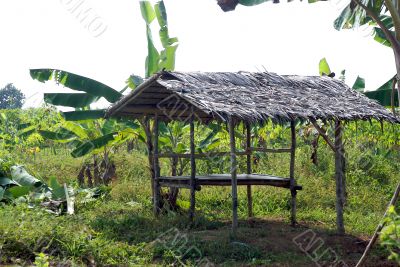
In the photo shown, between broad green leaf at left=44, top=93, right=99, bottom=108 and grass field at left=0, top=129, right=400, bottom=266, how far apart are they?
5.72ft

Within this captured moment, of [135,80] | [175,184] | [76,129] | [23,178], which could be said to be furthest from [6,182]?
[175,184]

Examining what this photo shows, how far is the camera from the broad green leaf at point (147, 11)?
10.9 metres

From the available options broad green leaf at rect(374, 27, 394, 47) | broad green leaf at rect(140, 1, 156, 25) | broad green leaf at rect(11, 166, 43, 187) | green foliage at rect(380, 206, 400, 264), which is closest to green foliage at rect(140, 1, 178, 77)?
Result: broad green leaf at rect(140, 1, 156, 25)

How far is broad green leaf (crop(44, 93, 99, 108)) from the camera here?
1020 cm

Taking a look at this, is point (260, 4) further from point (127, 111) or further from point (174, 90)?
point (127, 111)

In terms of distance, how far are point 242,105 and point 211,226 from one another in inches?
82.6

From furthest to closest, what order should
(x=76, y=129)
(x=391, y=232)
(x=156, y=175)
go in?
(x=76, y=129) → (x=156, y=175) → (x=391, y=232)

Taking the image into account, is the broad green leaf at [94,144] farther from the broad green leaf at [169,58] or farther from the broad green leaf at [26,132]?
the broad green leaf at [26,132]

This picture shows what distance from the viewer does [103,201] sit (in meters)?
11.2

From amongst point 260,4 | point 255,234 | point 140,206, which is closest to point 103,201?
point 140,206

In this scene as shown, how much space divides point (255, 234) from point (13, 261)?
135 inches

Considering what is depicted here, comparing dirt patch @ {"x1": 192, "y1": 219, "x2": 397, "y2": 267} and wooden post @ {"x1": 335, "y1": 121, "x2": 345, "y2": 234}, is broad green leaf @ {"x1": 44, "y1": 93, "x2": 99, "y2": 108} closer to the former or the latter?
dirt patch @ {"x1": 192, "y1": 219, "x2": 397, "y2": 267}

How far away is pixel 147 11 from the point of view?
10.9m

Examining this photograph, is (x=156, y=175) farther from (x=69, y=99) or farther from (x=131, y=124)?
(x=69, y=99)
